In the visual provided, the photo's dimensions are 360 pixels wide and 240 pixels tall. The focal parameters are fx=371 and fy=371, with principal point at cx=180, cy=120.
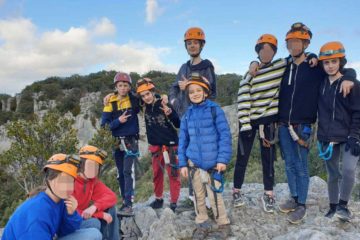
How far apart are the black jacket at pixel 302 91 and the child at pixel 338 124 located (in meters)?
0.10

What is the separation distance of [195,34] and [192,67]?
1.64ft

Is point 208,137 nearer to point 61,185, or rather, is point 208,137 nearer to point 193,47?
point 193,47

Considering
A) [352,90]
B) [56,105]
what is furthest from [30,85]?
[352,90]

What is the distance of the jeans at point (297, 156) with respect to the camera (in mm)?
5168

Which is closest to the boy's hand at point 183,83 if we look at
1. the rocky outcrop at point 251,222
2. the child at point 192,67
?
the child at point 192,67

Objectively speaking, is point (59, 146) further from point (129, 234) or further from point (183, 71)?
point (183, 71)

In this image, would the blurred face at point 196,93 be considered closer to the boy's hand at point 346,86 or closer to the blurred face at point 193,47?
the blurred face at point 193,47

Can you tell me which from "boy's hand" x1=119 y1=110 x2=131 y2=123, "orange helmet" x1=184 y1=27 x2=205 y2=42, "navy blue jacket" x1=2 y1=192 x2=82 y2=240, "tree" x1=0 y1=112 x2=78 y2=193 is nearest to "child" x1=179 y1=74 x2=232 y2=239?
"orange helmet" x1=184 y1=27 x2=205 y2=42

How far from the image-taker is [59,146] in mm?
10961

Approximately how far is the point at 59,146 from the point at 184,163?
686 cm

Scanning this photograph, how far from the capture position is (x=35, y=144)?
10.6 m

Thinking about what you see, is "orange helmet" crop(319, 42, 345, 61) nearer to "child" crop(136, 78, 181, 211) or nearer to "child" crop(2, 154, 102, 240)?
"child" crop(136, 78, 181, 211)

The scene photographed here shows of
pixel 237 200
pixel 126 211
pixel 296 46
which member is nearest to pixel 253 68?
pixel 296 46

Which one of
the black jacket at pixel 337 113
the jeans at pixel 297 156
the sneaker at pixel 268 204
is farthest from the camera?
the sneaker at pixel 268 204
